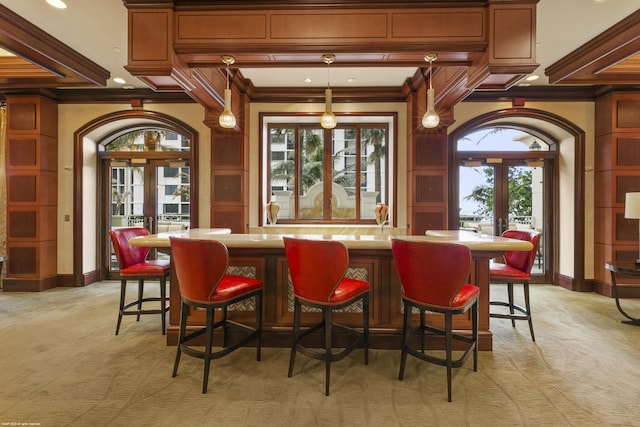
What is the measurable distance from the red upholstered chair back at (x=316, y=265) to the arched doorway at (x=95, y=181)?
357 centimetres

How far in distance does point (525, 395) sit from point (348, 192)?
13.1ft

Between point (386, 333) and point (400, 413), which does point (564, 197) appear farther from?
point (400, 413)

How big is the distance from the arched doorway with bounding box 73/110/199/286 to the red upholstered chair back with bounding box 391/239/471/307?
4063mm

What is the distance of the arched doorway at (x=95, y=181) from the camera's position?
539 centimetres

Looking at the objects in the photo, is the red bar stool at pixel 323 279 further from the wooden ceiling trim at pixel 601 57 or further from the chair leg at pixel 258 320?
the wooden ceiling trim at pixel 601 57

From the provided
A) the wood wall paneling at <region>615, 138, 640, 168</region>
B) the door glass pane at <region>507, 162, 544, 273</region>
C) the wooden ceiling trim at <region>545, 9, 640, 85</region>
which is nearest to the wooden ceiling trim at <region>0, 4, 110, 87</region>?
the wooden ceiling trim at <region>545, 9, 640, 85</region>

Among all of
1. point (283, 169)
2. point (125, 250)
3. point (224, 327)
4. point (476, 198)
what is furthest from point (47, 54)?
point (476, 198)

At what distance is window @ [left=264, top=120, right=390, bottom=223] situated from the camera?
18.9 feet

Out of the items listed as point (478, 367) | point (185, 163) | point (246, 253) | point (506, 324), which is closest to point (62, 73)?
point (185, 163)

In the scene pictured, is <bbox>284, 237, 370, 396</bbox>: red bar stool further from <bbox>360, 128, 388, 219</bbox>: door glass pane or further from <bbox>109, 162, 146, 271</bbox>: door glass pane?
<bbox>109, 162, 146, 271</bbox>: door glass pane

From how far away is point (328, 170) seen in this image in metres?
5.73

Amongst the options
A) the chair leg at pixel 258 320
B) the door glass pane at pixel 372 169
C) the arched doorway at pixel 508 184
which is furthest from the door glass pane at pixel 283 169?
the chair leg at pixel 258 320

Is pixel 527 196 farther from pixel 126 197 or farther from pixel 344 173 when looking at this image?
pixel 126 197

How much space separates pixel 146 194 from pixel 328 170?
3.24m
